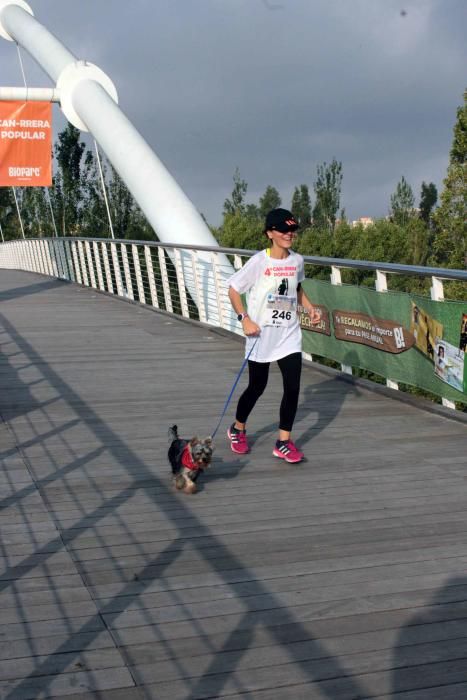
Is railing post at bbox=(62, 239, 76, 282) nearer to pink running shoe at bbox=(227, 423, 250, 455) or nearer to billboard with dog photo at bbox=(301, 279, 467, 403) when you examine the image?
billboard with dog photo at bbox=(301, 279, 467, 403)

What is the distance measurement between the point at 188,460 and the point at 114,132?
1049 inches

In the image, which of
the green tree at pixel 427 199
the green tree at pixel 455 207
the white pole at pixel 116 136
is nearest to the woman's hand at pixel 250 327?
the white pole at pixel 116 136

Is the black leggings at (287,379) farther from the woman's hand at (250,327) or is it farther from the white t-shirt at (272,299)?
the woman's hand at (250,327)

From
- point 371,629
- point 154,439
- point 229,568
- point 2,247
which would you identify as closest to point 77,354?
point 154,439

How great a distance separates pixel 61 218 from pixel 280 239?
4552 cm

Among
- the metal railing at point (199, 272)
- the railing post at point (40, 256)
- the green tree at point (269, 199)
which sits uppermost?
the metal railing at point (199, 272)

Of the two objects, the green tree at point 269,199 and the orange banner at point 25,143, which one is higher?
the orange banner at point 25,143

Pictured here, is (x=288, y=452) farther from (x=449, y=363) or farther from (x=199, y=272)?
(x=199, y=272)

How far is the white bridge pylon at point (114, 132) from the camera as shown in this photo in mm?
28453

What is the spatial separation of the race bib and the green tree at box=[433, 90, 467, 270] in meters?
43.2

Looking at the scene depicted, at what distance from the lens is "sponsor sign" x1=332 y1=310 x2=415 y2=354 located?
29.9ft

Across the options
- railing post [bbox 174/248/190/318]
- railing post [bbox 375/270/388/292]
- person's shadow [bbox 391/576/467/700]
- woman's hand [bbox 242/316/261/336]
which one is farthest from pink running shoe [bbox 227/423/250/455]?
railing post [bbox 174/248/190/318]

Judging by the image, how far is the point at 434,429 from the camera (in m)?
7.67

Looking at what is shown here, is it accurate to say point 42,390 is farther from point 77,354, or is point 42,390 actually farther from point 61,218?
point 61,218
